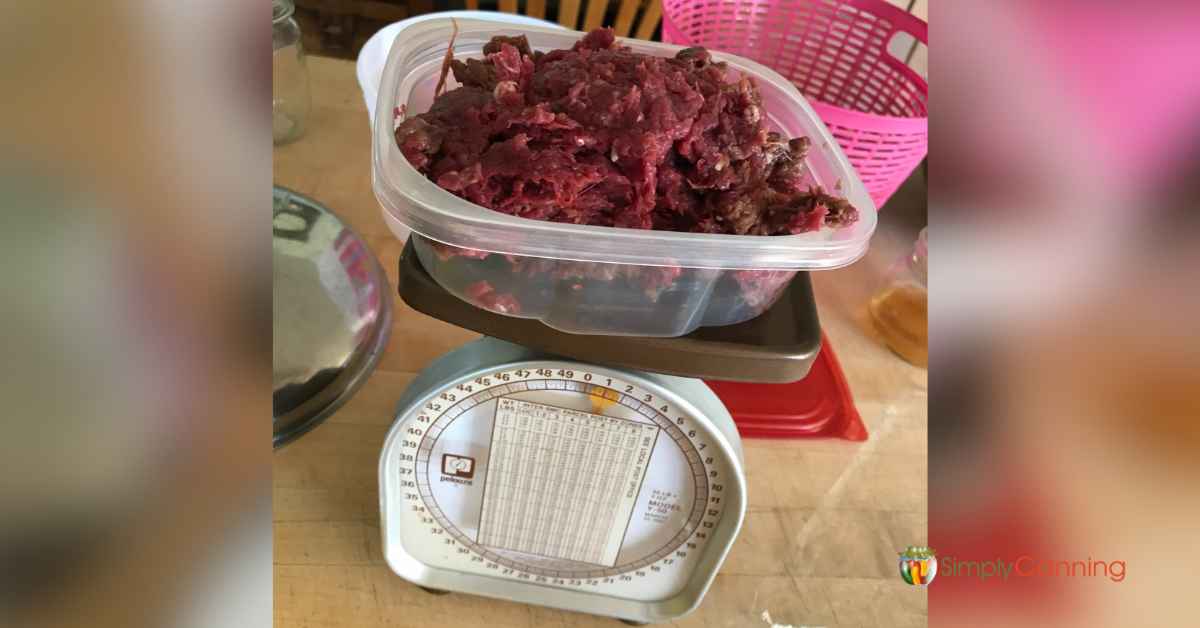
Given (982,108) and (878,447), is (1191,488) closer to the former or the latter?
(982,108)

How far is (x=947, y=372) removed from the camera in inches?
15.5

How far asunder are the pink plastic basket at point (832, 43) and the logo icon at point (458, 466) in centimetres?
54

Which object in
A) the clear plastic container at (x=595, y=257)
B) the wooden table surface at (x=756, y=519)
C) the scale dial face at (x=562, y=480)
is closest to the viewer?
the clear plastic container at (x=595, y=257)

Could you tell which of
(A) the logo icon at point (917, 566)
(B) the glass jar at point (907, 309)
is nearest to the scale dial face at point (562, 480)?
(A) the logo icon at point (917, 566)

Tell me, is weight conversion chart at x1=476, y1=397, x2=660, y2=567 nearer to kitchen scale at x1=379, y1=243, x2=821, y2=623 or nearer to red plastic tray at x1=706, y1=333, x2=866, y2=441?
kitchen scale at x1=379, y1=243, x2=821, y2=623

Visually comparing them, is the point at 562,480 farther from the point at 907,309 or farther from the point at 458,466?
the point at 907,309

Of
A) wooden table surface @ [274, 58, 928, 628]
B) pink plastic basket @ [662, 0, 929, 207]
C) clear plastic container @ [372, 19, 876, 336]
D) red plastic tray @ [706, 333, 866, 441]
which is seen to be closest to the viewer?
clear plastic container @ [372, 19, 876, 336]

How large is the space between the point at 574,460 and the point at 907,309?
54 centimetres

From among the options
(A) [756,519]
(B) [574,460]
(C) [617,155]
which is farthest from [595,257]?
(A) [756,519]

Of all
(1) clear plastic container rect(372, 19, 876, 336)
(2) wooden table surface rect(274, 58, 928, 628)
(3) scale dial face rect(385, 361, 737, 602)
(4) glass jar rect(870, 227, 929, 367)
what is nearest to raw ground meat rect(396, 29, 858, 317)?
(1) clear plastic container rect(372, 19, 876, 336)

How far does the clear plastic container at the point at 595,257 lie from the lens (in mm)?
366

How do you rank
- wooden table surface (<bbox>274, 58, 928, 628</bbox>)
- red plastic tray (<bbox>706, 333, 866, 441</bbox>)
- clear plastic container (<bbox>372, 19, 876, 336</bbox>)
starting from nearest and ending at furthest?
clear plastic container (<bbox>372, 19, 876, 336</bbox>) < wooden table surface (<bbox>274, 58, 928, 628</bbox>) < red plastic tray (<bbox>706, 333, 866, 441</bbox>)

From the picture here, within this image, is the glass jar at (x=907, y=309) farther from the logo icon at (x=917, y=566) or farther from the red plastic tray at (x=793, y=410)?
the logo icon at (x=917, y=566)

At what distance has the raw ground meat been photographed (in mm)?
379
